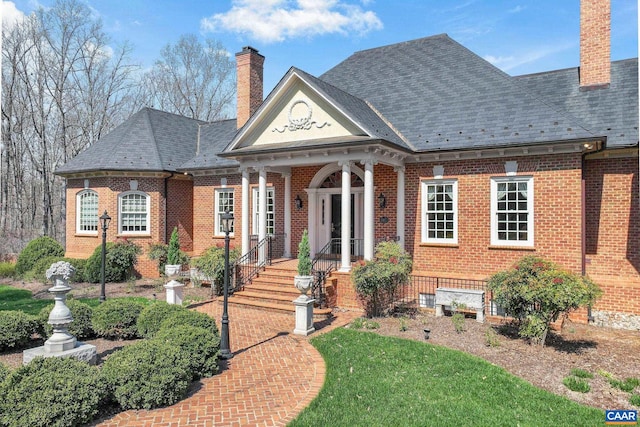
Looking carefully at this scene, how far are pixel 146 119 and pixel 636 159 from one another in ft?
67.2

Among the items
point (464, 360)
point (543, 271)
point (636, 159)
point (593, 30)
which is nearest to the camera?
point (464, 360)

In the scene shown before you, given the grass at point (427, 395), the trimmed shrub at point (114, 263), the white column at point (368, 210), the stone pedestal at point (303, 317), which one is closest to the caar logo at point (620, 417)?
the grass at point (427, 395)

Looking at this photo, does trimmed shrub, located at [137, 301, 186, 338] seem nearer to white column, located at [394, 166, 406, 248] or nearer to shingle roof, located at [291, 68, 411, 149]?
shingle roof, located at [291, 68, 411, 149]

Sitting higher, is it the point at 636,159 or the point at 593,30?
the point at 593,30

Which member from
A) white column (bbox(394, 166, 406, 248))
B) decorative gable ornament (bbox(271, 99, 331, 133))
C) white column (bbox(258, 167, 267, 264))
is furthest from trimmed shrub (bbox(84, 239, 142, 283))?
white column (bbox(394, 166, 406, 248))

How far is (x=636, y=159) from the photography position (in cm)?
1159

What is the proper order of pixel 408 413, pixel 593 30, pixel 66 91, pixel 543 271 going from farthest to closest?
1. pixel 66 91
2. pixel 593 30
3. pixel 543 271
4. pixel 408 413

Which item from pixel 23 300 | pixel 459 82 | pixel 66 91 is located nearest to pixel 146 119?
pixel 23 300

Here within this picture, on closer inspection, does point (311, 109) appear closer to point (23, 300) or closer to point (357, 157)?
point (357, 157)

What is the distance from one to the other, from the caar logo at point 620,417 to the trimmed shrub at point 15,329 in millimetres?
10437

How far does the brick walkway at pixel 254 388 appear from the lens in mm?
5574

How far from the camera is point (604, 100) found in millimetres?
12883

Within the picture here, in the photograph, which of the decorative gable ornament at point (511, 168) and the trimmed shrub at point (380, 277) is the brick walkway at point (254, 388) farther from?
the decorative gable ornament at point (511, 168)

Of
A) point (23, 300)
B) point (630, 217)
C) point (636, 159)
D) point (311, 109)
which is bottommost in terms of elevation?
point (23, 300)
